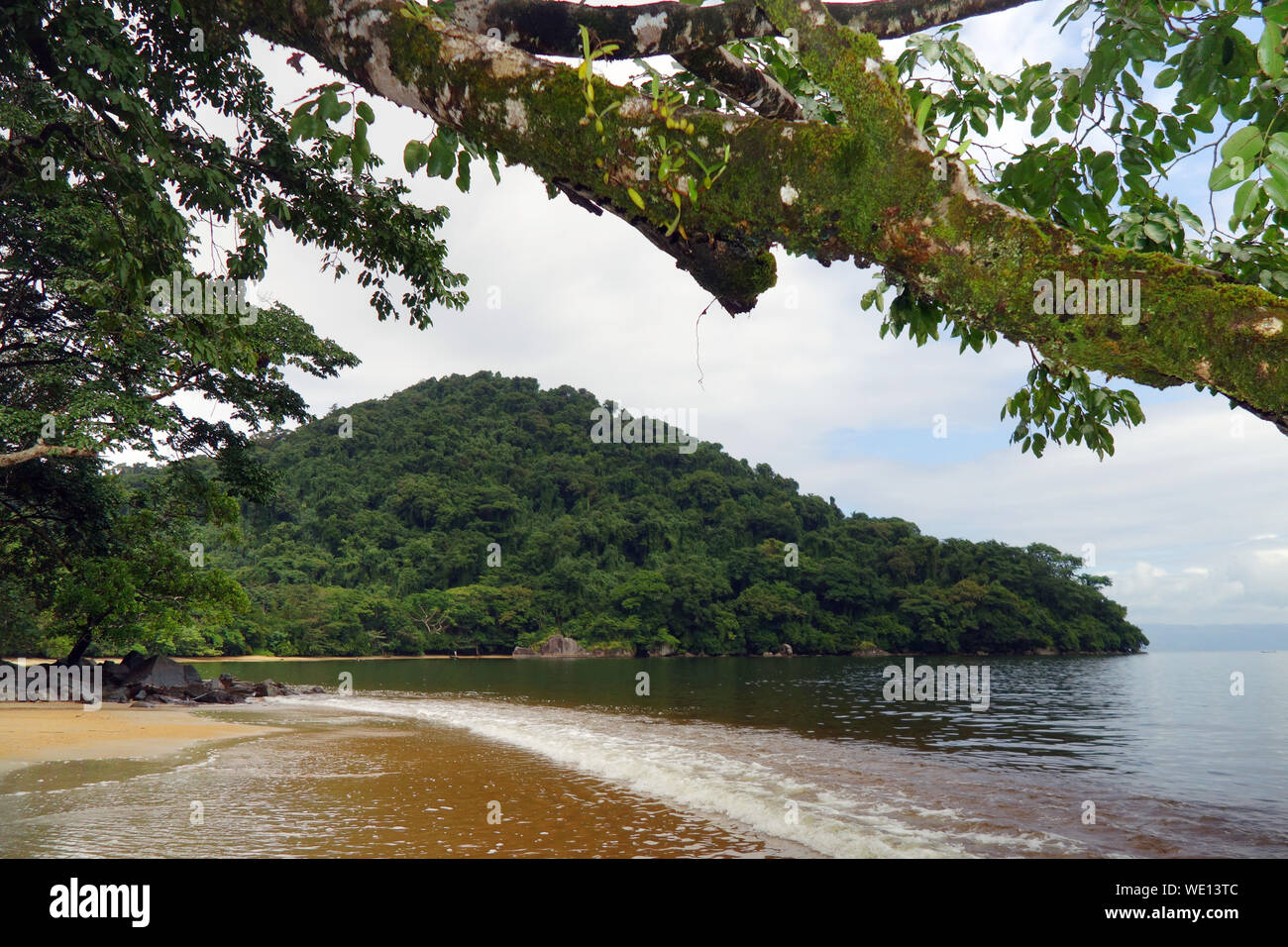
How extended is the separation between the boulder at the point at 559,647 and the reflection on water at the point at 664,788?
5292 centimetres

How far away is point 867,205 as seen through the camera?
227 cm

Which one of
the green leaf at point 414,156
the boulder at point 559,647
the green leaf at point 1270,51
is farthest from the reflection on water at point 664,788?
the boulder at point 559,647

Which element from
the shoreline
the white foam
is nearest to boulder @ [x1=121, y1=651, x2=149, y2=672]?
the white foam

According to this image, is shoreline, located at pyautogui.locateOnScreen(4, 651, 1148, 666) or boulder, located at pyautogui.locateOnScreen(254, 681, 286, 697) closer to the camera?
boulder, located at pyautogui.locateOnScreen(254, 681, 286, 697)

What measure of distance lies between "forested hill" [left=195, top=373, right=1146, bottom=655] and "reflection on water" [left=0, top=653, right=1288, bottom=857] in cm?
5294

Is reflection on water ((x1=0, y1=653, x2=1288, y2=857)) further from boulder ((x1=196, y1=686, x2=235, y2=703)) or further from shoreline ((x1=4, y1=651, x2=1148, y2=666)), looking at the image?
shoreline ((x1=4, y1=651, x2=1148, y2=666))

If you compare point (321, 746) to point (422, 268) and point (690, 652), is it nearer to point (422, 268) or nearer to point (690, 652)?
point (422, 268)

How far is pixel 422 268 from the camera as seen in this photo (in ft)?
24.9

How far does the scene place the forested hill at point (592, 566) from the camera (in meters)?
79.8

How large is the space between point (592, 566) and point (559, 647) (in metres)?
13.3

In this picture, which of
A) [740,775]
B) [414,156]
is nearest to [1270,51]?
[414,156]

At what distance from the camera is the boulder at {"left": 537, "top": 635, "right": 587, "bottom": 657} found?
259 feet

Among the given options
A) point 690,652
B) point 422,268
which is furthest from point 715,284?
point 690,652

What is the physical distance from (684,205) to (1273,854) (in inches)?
496
